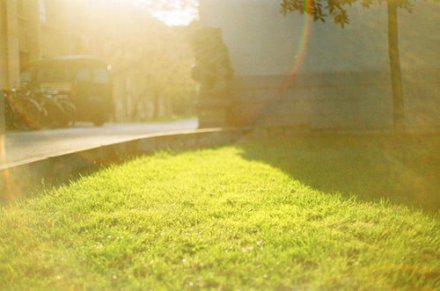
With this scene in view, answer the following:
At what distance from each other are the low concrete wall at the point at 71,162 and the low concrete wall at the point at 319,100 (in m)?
3.91

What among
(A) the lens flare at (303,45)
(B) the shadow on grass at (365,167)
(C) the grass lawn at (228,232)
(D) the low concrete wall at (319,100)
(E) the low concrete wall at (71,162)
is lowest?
(C) the grass lawn at (228,232)

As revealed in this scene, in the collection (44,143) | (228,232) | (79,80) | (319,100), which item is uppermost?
(79,80)

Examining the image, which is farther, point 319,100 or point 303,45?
point 303,45

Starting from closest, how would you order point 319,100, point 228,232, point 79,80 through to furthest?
point 228,232 < point 319,100 < point 79,80

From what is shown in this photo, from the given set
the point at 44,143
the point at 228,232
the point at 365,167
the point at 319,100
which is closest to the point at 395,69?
the point at 365,167

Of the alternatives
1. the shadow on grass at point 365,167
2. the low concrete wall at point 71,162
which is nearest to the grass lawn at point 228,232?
the shadow on grass at point 365,167

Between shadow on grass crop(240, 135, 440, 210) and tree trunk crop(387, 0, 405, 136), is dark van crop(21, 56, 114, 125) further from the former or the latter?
tree trunk crop(387, 0, 405, 136)

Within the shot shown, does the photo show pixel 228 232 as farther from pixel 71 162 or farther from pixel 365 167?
pixel 365 167

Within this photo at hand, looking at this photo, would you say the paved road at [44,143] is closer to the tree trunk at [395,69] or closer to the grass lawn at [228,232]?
the grass lawn at [228,232]

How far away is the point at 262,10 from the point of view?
12.1 metres

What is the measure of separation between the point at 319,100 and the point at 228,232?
930 cm

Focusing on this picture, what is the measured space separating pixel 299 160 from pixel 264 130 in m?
4.11

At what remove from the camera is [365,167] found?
5457mm

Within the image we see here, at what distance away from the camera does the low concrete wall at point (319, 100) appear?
11742mm
